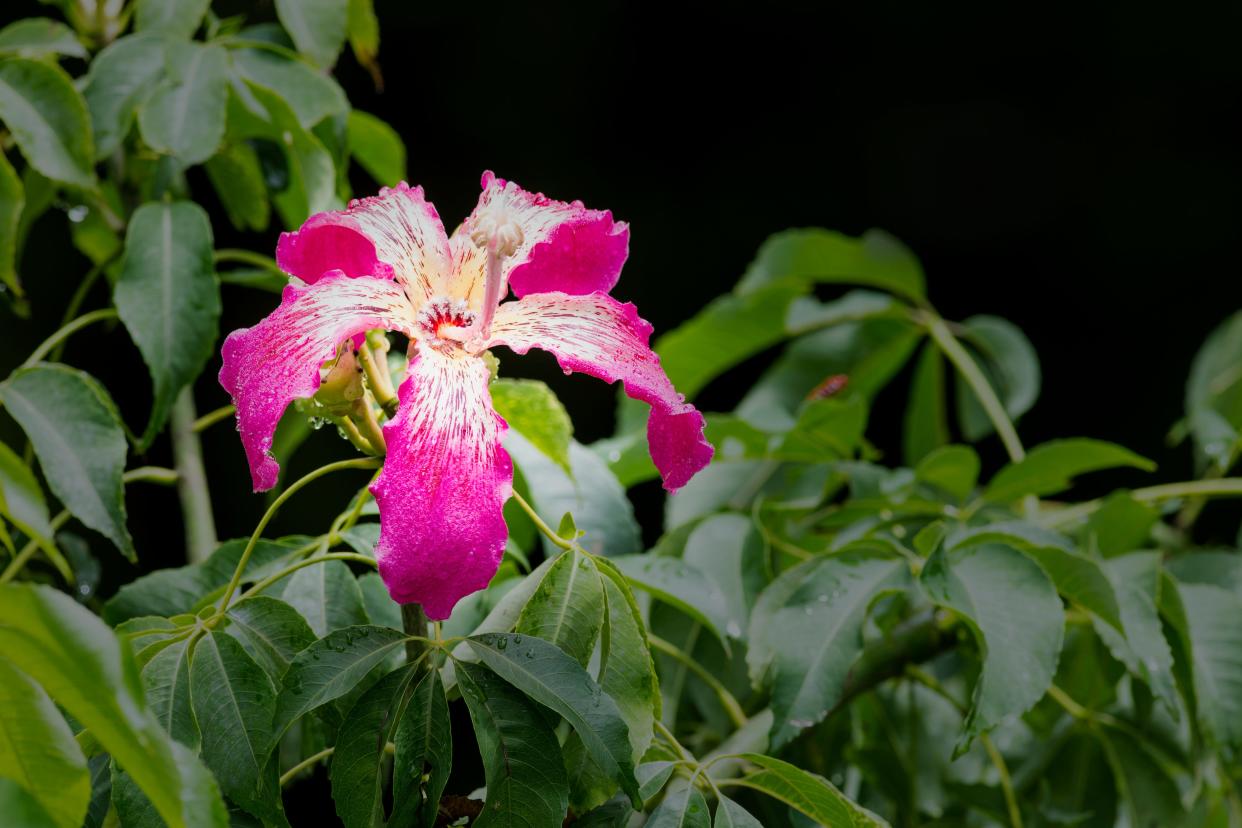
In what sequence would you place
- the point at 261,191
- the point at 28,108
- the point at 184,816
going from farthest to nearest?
the point at 261,191 < the point at 28,108 < the point at 184,816

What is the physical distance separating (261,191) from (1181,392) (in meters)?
1.20

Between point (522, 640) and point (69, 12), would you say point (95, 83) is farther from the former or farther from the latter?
point (522, 640)

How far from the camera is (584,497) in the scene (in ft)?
1.99

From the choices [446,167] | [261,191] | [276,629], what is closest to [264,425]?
[276,629]

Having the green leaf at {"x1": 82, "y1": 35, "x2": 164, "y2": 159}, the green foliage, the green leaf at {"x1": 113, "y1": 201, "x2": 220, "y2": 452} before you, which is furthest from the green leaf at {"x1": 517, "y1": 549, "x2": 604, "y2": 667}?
the green leaf at {"x1": 82, "y1": 35, "x2": 164, "y2": 159}

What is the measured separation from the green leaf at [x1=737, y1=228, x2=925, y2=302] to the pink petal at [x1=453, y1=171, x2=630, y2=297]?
0.43 m

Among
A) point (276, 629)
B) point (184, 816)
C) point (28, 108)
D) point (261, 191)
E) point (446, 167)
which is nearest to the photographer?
point (184, 816)

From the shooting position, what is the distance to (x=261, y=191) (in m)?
0.69

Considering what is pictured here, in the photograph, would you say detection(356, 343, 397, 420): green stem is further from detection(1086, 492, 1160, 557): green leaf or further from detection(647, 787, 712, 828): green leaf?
detection(1086, 492, 1160, 557): green leaf

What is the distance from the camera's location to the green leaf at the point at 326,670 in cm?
38

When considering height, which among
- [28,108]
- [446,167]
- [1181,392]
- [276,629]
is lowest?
[1181,392]

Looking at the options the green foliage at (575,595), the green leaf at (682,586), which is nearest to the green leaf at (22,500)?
the green foliage at (575,595)

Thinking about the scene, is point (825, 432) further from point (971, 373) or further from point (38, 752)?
point (38, 752)

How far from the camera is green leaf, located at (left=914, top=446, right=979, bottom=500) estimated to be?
2.25 feet
